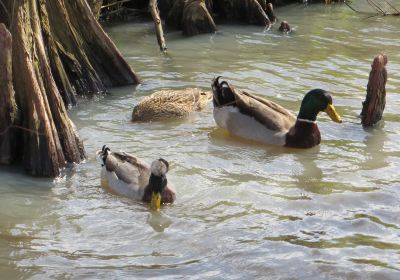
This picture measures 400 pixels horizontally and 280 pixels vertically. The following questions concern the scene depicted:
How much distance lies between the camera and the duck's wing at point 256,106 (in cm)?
1059

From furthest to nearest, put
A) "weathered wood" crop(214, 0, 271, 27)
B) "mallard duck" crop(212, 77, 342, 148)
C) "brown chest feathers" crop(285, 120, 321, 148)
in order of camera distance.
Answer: "weathered wood" crop(214, 0, 271, 27) < "mallard duck" crop(212, 77, 342, 148) < "brown chest feathers" crop(285, 120, 321, 148)

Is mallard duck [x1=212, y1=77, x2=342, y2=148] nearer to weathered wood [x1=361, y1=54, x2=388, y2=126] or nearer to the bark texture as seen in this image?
weathered wood [x1=361, y1=54, x2=388, y2=126]

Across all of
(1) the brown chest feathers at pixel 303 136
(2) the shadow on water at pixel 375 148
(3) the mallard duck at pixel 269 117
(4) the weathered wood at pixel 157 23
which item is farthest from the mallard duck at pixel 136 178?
(4) the weathered wood at pixel 157 23

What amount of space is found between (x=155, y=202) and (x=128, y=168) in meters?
0.82

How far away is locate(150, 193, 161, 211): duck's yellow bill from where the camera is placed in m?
8.27

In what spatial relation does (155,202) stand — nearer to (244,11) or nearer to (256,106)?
(256,106)

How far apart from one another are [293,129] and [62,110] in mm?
2937

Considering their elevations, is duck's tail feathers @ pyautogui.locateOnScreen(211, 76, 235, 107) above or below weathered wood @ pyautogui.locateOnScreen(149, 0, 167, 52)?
below

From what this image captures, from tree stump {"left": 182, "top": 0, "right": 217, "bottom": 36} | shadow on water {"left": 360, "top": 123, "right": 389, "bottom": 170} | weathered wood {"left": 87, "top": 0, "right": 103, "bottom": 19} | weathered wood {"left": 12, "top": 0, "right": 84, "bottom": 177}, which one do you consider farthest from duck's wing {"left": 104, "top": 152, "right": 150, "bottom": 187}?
tree stump {"left": 182, "top": 0, "right": 217, "bottom": 36}

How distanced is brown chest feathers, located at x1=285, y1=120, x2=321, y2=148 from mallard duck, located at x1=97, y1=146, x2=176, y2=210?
222 cm

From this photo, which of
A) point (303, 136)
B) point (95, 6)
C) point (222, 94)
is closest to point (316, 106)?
point (303, 136)

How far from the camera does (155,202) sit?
27.2 feet

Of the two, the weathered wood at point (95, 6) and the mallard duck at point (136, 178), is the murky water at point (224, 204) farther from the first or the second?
the weathered wood at point (95, 6)

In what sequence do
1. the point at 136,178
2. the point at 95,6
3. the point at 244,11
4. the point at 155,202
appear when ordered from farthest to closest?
the point at 244,11 → the point at 95,6 → the point at 136,178 → the point at 155,202
